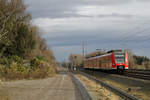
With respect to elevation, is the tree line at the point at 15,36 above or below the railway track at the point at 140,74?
above

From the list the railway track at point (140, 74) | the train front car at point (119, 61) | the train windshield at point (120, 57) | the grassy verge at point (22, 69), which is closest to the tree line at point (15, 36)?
the grassy verge at point (22, 69)

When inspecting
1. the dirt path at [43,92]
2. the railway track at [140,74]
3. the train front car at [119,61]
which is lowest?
the dirt path at [43,92]

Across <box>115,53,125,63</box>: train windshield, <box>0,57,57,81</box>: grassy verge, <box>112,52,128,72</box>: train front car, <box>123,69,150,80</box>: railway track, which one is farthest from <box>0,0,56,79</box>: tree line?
<box>123,69,150,80</box>: railway track

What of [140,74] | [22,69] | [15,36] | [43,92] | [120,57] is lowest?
[43,92]

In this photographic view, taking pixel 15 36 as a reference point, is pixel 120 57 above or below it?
below

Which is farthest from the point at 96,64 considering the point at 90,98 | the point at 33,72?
the point at 90,98

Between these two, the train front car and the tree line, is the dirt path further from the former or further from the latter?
the train front car

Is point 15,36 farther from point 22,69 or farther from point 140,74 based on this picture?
point 140,74

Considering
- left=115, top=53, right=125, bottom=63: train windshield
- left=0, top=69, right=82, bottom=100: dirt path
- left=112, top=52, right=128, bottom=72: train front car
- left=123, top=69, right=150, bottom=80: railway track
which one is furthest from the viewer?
left=115, top=53, right=125, bottom=63: train windshield

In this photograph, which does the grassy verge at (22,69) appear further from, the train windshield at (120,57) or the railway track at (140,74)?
the railway track at (140,74)

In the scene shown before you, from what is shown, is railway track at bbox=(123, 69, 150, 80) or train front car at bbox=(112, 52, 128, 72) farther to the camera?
train front car at bbox=(112, 52, 128, 72)

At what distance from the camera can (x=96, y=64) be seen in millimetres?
48469

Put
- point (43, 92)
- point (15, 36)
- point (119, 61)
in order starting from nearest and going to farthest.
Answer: point (43, 92) → point (15, 36) → point (119, 61)

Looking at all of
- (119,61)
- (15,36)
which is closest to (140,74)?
(119,61)
